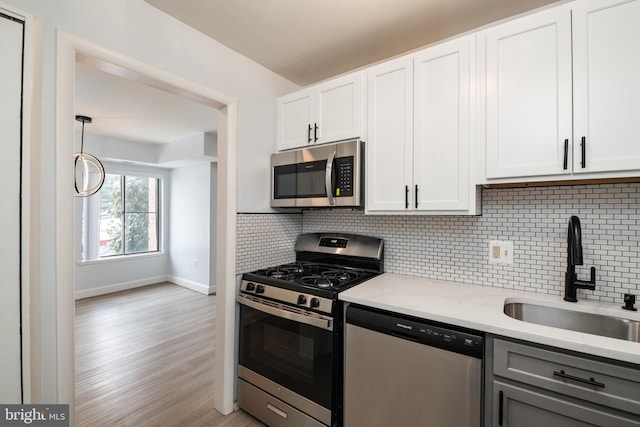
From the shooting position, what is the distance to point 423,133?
1.69 meters

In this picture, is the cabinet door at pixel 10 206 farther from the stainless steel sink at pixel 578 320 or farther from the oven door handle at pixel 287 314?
the stainless steel sink at pixel 578 320

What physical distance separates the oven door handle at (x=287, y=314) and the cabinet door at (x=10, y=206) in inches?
42.1

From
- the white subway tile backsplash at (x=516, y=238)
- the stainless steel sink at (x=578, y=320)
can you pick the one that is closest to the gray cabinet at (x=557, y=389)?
the stainless steel sink at (x=578, y=320)

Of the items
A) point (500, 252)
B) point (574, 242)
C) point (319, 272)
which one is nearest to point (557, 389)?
point (574, 242)

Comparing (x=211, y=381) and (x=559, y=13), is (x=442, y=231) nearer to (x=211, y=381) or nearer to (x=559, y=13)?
(x=559, y=13)

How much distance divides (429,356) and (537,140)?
112 centimetres

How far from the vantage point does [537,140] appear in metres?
1.39

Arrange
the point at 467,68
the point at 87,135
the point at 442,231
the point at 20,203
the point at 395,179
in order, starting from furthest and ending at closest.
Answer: the point at 87,135
the point at 442,231
the point at 395,179
the point at 467,68
the point at 20,203

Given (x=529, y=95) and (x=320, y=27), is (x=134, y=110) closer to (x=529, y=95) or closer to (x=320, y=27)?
(x=320, y=27)

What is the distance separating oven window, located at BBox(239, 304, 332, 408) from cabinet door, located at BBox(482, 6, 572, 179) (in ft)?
4.29

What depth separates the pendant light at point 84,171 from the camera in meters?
3.27

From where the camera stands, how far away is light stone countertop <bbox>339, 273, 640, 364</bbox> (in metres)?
A: 1.05

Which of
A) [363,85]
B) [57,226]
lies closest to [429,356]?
[363,85]

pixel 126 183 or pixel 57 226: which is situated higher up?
pixel 126 183
